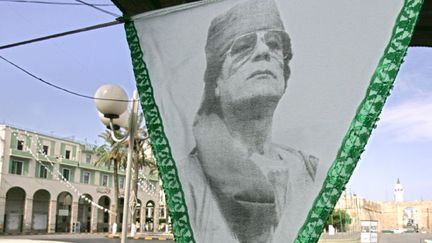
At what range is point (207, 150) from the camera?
8.18ft

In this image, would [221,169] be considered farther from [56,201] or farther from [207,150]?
[56,201]

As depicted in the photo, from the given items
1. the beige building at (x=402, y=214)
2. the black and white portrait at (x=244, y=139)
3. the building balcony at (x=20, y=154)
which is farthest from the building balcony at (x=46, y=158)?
the beige building at (x=402, y=214)

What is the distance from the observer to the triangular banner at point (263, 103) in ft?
6.98

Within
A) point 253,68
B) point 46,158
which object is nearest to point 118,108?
point 253,68

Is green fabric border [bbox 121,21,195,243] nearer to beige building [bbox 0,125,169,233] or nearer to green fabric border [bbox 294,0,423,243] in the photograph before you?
green fabric border [bbox 294,0,423,243]

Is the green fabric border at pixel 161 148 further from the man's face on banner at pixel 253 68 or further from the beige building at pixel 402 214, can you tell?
the beige building at pixel 402 214

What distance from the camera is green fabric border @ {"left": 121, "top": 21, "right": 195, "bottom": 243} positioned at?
8.08 ft

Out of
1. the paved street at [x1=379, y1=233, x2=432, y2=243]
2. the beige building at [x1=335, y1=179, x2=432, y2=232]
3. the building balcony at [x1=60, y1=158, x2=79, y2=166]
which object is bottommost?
the paved street at [x1=379, y1=233, x2=432, y2=243]

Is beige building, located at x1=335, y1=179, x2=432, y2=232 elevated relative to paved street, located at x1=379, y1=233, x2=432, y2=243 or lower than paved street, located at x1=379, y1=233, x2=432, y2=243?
elevated

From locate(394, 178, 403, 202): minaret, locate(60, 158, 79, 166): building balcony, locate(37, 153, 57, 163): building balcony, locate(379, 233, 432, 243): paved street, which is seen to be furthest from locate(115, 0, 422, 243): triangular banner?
locate(394, 178, 403, 202): minaret

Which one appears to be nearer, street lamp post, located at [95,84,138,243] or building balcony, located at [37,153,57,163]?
street lamp post, located at [95,84,138,243]

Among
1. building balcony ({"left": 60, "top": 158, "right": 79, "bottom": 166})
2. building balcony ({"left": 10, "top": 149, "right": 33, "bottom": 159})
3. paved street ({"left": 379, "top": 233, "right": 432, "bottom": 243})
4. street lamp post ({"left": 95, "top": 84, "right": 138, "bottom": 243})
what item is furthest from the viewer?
building balcony ({"left": 60, "top": 158, "right": 79, "bottom": 166})

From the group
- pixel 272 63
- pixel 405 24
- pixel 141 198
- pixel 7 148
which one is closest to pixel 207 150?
pixel 272 63

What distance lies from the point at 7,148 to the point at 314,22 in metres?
37.3
